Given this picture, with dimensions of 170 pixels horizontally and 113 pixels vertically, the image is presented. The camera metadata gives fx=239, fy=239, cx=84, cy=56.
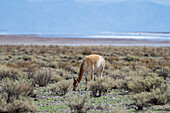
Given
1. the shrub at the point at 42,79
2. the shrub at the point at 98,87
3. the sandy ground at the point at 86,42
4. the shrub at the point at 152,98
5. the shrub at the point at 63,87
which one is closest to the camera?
the shrub at the point at 152,98

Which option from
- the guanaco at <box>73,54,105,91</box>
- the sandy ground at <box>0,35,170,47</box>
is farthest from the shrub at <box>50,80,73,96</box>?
the sandy ground at <box>0,35,170,47</box>

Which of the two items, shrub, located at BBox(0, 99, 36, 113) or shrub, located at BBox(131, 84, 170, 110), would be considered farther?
shrub, located at BBox(131, 84, 170, 110)

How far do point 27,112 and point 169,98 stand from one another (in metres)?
4.10

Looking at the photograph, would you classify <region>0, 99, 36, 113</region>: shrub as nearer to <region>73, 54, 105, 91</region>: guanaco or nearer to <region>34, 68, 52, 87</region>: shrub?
<region>73, 54, 105, 91</region>: guanaco

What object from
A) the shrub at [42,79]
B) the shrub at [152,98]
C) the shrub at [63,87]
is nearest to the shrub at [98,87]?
the shrub at [63,87]

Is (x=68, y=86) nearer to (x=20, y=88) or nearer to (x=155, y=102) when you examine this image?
(x=20, y=88)

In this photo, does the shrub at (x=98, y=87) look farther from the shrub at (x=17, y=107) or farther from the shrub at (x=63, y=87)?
the shrub at (x=17, y=107)

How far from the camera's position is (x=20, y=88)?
707 centimetres

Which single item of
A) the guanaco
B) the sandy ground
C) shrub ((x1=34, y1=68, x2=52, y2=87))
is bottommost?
the sandy ground

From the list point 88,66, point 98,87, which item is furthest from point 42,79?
point 98,87

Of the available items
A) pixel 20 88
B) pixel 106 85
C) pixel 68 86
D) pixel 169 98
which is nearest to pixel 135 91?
pixel 106 85

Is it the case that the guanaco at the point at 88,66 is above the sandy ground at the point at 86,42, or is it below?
above

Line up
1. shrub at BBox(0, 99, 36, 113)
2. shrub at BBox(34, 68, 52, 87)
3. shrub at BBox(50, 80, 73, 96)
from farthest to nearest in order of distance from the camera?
shrub at BBox(34, 68, 52, 87), shrub at BBox(50, 80, 73, 96), shrub at BBox(0, 99, 36, 113)

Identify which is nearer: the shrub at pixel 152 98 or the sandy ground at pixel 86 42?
the shrub at pixel 152 98
